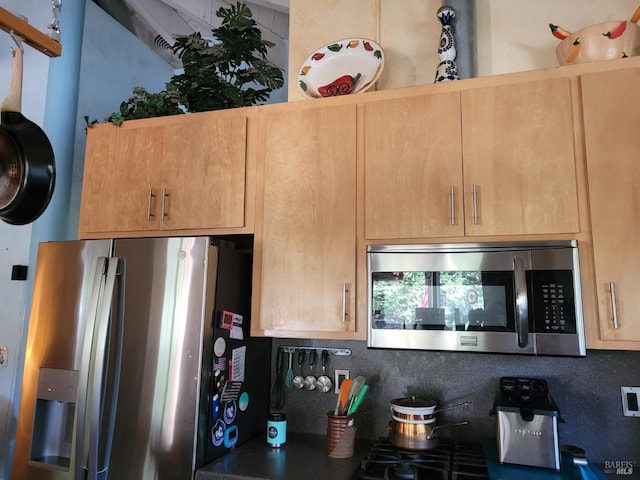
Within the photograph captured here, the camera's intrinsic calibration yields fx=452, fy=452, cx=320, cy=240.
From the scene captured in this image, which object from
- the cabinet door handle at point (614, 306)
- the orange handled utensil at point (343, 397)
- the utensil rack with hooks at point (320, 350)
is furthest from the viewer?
the utensil rack with hooks at point (320, 350)

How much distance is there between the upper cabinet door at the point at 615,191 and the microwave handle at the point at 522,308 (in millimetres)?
220

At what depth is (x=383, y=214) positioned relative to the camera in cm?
170

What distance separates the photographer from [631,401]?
5.43 feet

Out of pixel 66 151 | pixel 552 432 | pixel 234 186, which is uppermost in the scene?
pixel 66 151

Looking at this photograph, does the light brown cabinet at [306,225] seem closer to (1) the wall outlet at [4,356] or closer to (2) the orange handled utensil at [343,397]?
(2) the orange handled utensil at [343,397]

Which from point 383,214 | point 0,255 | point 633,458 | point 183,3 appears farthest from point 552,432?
point 183,3

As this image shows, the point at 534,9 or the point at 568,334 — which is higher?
the point at 534,9

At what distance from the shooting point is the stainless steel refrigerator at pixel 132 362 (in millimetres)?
1608

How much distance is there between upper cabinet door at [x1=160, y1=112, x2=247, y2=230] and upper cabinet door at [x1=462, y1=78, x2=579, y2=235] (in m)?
0.92

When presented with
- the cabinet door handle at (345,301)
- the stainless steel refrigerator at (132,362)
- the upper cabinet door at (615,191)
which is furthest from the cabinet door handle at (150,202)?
the upper cabinet door at (615,191)

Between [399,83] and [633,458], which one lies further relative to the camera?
[399,83]

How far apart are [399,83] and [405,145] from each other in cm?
52

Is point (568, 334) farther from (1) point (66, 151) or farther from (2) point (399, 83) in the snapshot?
(1) point (66, 151)

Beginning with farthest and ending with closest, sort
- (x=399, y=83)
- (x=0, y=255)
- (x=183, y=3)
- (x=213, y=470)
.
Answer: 1. (x=183, y=3)
2. (x=0, y=255)
3. (x=399, y=83)
4. (x=213, y=470)
